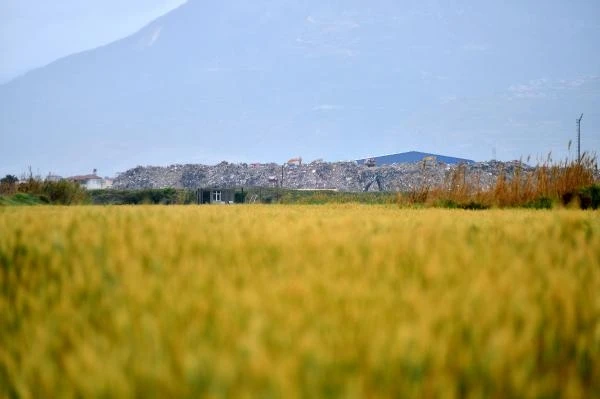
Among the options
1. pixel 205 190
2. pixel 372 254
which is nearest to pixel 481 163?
pixel 205 190

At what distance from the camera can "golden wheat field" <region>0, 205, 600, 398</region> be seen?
4.61 ft

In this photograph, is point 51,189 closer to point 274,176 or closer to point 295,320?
point 295,320

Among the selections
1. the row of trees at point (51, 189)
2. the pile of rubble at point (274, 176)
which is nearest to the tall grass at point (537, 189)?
the row of trees at point (51, 189)

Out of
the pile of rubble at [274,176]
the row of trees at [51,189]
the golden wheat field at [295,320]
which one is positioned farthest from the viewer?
the pile of rubble at [274,176]

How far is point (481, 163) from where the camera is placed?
54.2 m

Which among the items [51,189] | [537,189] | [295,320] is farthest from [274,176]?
[295,320]

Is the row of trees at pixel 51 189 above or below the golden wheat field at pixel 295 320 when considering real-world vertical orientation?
above

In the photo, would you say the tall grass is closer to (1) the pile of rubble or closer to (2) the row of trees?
(2) the row of trees

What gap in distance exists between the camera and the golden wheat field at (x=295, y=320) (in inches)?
55.3

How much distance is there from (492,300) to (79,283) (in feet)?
4.13

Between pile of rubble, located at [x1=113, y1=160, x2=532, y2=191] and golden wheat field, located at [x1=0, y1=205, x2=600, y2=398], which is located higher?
pile of rubble, located at [x1=113, y1=160, x2=532, y2=191]

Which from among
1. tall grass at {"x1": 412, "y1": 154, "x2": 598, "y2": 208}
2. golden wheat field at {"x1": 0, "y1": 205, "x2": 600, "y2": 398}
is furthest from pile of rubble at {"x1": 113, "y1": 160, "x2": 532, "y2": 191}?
golden wheat field at {"x1": 0, "y1": 205, "x2": 600, "y2": 398}

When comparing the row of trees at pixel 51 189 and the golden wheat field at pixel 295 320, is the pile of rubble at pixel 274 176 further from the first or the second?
the golden wheat field at pixel 295 320

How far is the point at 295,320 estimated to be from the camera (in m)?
1.69
